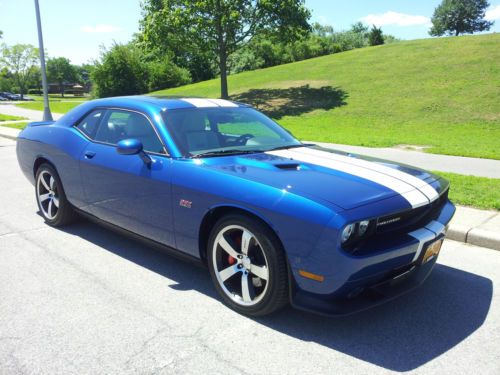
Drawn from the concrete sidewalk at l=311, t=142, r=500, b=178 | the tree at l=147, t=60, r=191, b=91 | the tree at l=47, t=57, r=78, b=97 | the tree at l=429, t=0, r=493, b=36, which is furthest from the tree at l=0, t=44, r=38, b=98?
the concrete sidewalk at l=311, t=142, r=500, b=178

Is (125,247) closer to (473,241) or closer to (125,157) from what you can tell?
(125,157)

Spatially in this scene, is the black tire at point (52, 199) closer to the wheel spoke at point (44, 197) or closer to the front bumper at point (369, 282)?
the wheel spoke at point (44, 197)

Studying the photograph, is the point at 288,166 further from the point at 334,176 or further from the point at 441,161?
the point at 441,161

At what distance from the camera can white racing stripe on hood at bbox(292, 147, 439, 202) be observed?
336 centimetres

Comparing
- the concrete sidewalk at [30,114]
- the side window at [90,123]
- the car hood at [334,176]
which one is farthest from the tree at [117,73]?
the car hood at [334,176]

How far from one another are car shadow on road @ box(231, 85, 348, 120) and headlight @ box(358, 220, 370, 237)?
18.9 m

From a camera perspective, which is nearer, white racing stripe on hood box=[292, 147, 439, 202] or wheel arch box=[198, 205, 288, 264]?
wheel arch box=[198, 205, 288, 264]

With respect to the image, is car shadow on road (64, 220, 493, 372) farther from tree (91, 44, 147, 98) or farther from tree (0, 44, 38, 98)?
tree (0, 44, 38, 98)

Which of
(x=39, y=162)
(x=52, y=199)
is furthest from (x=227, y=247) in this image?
(x=39, y=162)

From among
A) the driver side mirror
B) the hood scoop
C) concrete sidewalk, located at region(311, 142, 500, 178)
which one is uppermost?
the driver side mirror

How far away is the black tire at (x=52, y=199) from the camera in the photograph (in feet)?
16.7

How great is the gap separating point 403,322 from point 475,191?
392 centimetres

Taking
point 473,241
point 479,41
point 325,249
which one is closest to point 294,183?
point 325,249

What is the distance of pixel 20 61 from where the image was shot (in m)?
85.9
